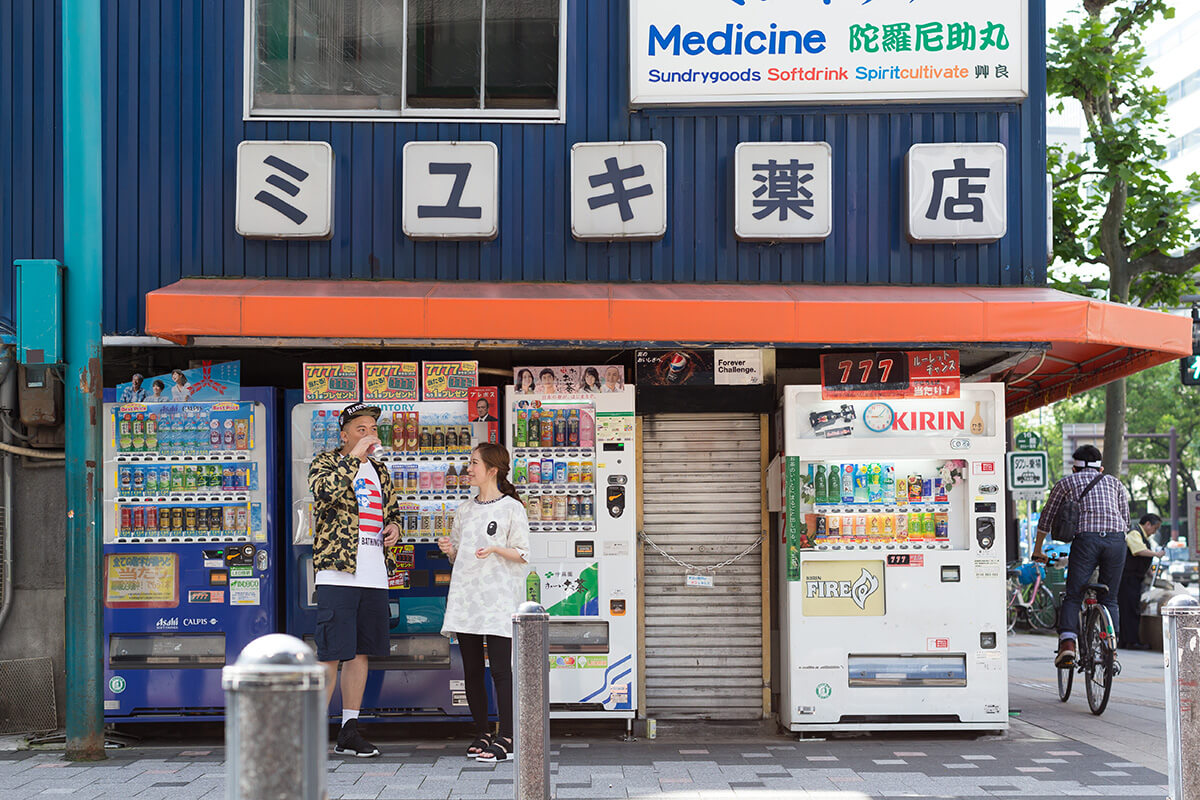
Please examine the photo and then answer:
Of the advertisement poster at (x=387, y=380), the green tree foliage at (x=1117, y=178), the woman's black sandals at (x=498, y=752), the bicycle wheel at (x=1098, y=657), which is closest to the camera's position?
the woman's black sandals at (x=498, y=752)

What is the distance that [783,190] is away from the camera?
25.8 ft

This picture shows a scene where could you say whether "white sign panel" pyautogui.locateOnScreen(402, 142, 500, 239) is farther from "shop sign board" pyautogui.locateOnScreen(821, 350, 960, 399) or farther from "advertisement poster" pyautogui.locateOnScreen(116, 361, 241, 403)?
"shop sign board" pyautogui.locateOnScreen(821, 350, 960, 399)

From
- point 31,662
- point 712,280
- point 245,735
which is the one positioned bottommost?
point 31,662

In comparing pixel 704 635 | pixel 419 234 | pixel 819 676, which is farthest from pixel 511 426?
pixel 819 676

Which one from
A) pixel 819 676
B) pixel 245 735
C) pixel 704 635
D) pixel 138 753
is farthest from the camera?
pixel 704 635

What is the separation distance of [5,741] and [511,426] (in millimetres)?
4144

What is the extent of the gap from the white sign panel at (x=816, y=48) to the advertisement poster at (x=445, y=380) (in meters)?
2.38

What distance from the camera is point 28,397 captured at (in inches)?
311

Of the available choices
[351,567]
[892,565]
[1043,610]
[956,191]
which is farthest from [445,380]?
[1043,610]

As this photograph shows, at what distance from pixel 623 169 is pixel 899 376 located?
8.26ft

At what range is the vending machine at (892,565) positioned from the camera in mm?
7590

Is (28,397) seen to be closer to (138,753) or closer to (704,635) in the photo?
(138,753)

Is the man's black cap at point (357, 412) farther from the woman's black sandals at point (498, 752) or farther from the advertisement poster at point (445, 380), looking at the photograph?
the woman's black sandals at point (498, 752)

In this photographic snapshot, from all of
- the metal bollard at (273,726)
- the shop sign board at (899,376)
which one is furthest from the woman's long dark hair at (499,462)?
the metal bollard at (273,726)
